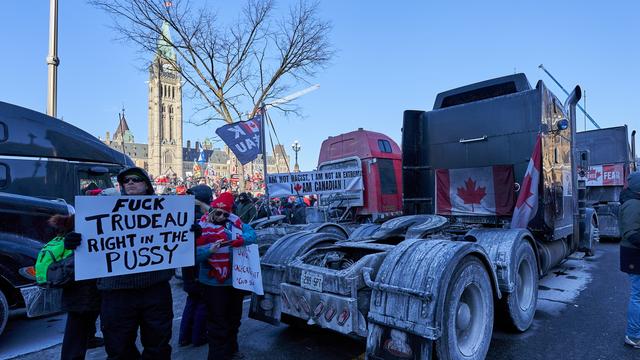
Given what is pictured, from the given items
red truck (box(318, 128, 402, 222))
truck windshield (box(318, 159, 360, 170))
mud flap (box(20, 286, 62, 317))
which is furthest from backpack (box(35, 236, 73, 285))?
Result: truck windshield (box(318, 159, 360, 170))

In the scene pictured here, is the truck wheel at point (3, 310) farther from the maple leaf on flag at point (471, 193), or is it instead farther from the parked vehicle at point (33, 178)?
the maple leaf on flag at point (471, 193)

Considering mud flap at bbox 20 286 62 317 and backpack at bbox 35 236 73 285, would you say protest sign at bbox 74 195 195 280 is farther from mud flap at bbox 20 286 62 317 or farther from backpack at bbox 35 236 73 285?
mud flap at bbox 20 286 62 317

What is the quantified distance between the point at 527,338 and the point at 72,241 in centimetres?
449

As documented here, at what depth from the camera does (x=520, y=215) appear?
16.8 ft

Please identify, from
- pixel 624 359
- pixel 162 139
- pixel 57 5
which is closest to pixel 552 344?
pixel 624 359

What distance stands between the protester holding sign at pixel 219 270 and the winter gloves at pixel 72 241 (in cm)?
101

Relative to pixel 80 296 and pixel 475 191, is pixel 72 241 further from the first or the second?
pixel 475 191

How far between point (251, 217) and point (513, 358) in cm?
651

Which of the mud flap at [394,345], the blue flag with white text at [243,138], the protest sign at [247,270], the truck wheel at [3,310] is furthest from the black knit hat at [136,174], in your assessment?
the blue flag with white text at [243,138]

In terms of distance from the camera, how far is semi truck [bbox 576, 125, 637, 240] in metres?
11.6

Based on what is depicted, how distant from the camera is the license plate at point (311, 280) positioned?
3469mm

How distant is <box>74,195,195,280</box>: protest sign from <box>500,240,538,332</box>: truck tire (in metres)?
3.32

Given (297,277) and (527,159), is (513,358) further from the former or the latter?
(527,159)

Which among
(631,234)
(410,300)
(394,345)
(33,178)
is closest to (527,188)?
(631,234)
